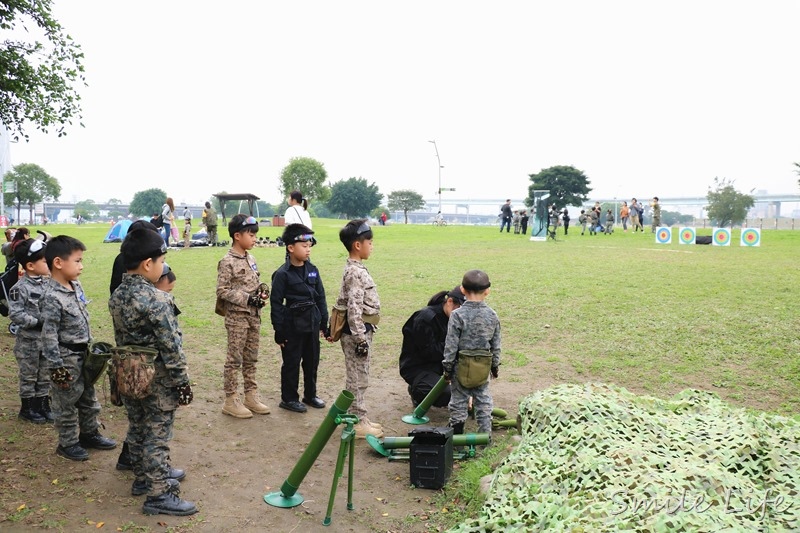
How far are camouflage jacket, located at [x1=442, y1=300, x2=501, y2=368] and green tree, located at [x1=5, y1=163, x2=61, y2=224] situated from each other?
85823 mm

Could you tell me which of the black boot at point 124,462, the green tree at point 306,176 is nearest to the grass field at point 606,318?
the black boot at point 124,462

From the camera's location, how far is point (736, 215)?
65.7 meters

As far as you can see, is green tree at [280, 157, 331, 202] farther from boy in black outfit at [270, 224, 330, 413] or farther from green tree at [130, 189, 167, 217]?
boy in black outfit at [270, 224, 330, 413]

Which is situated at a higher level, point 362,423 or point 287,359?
point 287,359

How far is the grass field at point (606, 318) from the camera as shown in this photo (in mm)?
7836

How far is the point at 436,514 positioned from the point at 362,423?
1.65m

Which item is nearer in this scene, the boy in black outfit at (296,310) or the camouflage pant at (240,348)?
the camouflage pant at (240,348)

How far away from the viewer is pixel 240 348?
20.5 feet

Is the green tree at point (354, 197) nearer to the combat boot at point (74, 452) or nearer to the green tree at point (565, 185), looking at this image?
the green tree at point (565, 185)

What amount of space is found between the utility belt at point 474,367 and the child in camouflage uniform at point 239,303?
6.62 feet

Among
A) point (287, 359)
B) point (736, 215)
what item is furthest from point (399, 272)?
point (736, 215)

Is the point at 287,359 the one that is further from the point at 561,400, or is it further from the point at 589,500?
the point at 589,500

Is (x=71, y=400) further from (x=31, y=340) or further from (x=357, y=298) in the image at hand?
(x=357, y=298)

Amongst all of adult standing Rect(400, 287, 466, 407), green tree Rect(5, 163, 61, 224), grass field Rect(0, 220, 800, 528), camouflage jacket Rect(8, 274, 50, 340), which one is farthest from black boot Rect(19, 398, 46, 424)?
green tree Rect(5, 163, 61, 224)
